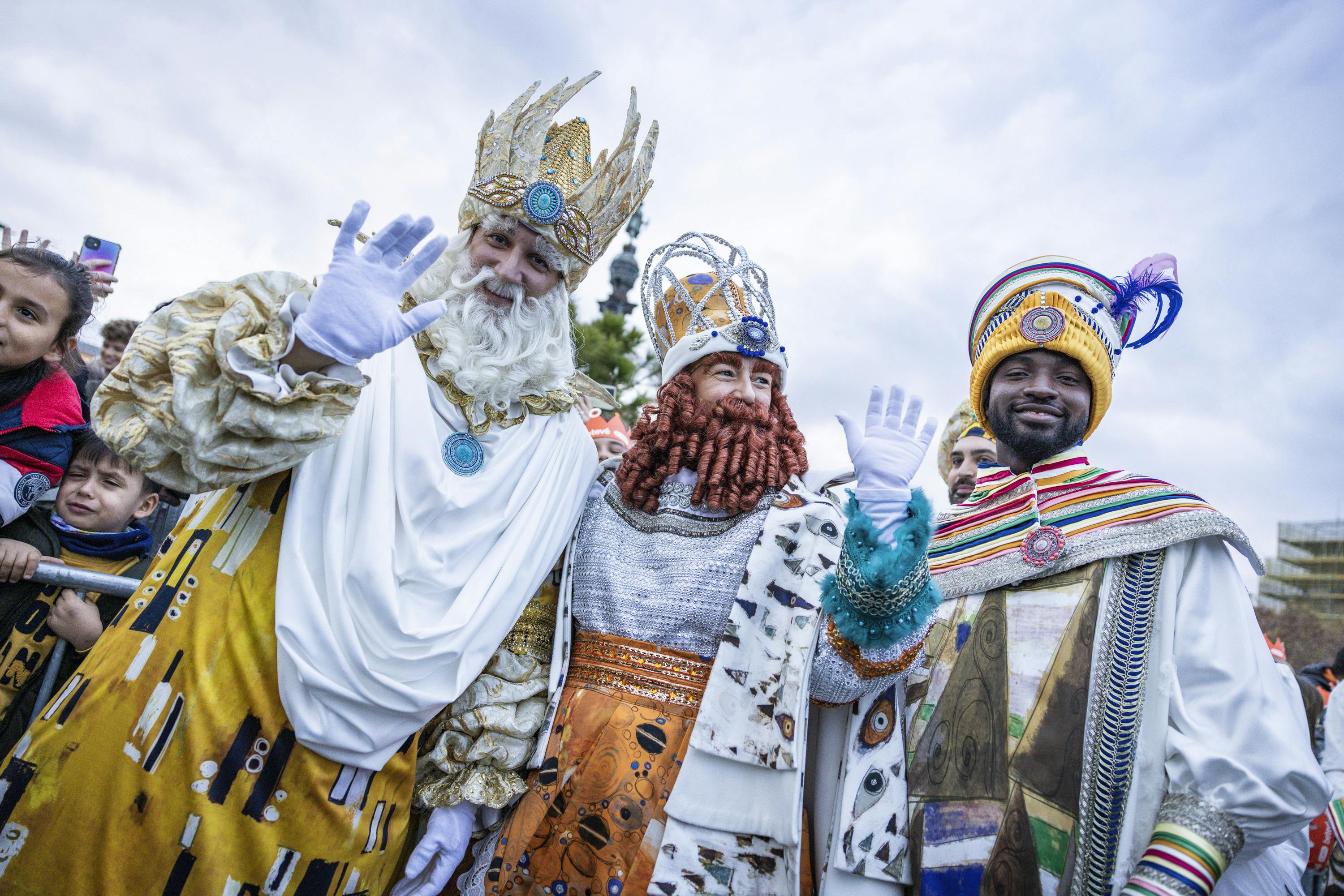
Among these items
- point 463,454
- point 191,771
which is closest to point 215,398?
point 463,454

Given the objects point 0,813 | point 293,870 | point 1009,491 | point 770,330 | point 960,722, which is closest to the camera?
point 0,813

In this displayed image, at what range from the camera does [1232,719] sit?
6.85 feet

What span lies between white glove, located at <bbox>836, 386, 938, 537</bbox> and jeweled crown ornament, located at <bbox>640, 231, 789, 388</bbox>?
0.68m

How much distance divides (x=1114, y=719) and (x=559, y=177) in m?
2.61

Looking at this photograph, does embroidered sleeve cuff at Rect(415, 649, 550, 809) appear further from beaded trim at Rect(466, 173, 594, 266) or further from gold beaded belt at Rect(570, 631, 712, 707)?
beaded trim at Rect(466, 173, 594, 266)

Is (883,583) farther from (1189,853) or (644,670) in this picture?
(1189,853)

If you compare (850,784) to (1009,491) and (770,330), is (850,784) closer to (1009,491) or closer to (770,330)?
(1009,491)

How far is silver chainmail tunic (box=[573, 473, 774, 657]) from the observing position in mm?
2443

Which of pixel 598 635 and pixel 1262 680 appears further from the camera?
pixel 598 635

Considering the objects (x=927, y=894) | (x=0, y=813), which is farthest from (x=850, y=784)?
(x=0, y=813)

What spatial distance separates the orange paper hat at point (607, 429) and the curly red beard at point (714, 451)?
7.63 feet

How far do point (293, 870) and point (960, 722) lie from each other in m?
1.95

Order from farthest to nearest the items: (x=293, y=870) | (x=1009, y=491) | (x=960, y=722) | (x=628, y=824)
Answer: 1. (x=1009, y=491)
2. (x=960, y=722)
3. (x=628, y=824)
4. (x=293, y=870)

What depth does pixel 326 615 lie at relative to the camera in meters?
2.07
